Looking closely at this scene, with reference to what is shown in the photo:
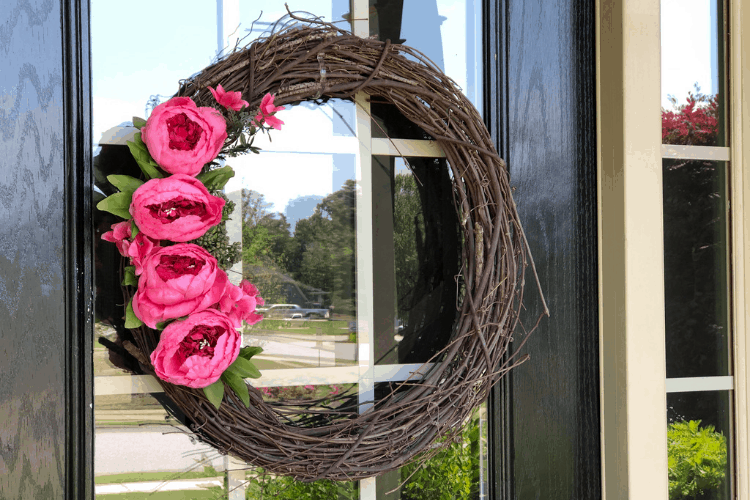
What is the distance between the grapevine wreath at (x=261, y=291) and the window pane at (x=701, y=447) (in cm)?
38

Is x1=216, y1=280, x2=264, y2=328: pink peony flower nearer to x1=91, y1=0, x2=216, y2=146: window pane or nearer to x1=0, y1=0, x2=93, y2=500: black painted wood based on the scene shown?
x1=0, y1=0, x2=93, y2=500: black painted wood

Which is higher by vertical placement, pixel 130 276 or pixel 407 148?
pixel 407 148

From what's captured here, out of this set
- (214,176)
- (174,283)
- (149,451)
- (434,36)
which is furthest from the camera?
(434,36)

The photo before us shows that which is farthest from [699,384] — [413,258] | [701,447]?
[413,258]

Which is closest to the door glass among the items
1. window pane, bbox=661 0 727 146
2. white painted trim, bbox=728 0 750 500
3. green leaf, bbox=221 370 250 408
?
green leaf, bbox=221 370 250 408

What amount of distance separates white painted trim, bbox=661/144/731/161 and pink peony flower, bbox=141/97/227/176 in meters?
0.85

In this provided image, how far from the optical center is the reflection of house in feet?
3.02

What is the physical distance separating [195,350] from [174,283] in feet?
0.30

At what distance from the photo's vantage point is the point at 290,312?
932 mm

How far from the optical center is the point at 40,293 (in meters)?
0.81

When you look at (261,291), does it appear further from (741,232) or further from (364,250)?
(741,232)

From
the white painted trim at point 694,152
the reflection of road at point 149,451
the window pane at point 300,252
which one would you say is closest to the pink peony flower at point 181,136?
the window pane at point 300,252

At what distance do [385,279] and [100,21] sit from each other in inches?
25.8

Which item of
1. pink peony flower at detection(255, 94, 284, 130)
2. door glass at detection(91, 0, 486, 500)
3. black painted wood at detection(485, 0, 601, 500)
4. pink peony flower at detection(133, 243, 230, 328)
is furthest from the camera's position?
black painted wood at detection(485, 0, 601, 500)
